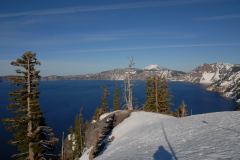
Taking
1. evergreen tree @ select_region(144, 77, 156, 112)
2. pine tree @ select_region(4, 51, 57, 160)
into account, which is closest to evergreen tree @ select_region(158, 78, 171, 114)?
evergreen tree @ select_region(144, 77, 156, 112)

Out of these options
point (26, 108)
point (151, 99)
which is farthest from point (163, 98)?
point (26, 108)

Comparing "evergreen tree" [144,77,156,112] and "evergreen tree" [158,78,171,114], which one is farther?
"evergreen tree" [158,78,171,114]

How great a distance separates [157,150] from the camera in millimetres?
15508

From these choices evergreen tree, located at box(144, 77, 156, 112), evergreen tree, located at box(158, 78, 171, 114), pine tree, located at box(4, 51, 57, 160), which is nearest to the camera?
pine tree, located at box(4, 51, 57, 160)

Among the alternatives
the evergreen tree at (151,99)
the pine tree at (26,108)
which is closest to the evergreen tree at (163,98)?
the evergreen tree at (151,99)

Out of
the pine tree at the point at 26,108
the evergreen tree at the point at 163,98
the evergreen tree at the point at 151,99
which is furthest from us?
the evergreen tree at the point at 163,98

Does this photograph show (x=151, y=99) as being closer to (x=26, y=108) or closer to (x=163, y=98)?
(x=163, y=98)

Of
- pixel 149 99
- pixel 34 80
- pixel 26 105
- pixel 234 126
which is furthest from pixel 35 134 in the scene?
pixel 149 99

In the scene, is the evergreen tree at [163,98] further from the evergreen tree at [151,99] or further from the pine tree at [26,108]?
the pine tree at [26,108]

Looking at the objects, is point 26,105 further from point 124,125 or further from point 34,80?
point 124,125

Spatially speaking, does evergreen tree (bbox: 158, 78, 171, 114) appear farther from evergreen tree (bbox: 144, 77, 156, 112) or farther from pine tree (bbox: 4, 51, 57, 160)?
pine tree (bbox: 4, 51, 57, 160)

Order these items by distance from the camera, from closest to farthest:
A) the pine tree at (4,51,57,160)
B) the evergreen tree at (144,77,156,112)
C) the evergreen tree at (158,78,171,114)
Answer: the pine tree at (4,51,57,160), the evergreen tree at (144,77,156,112), the evergreen tree at (158,78,171,114)

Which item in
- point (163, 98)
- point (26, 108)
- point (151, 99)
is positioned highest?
point (26, 108)

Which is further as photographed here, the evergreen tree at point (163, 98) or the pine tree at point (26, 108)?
the evergreen tree at point (163, 98)
